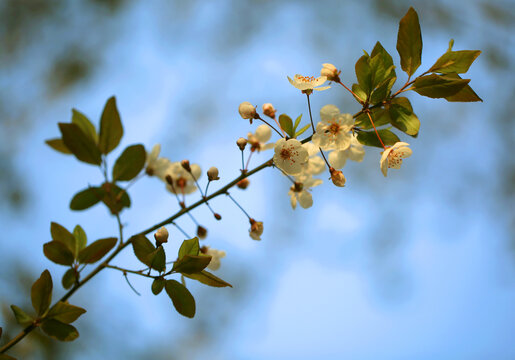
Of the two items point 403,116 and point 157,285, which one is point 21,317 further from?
point 403,116

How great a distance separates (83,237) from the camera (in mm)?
667

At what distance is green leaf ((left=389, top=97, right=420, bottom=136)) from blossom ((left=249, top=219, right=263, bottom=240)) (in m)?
0.36

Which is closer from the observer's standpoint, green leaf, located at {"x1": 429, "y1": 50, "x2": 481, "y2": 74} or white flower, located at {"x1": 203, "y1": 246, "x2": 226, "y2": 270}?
green leaf, located at {"x1": 429, "y1": 50, "x2": 481, "y2": 74}

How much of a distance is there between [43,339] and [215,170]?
2.08m

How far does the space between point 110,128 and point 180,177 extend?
38 centimetres

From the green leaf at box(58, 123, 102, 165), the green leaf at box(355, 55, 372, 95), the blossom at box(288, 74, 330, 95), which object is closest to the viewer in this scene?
the green leaf at box(58, 123, 102, 165)

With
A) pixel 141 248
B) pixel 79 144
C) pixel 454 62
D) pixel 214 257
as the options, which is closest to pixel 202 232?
pixel 214 257

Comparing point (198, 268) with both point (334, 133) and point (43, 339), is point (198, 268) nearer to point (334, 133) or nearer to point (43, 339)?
point (334, 133)

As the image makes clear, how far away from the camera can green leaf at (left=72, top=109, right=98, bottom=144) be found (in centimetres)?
57

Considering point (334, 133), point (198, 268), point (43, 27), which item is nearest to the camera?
point (198, 268)

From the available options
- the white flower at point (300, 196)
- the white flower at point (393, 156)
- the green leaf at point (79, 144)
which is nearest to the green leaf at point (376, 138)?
the white flower at point (393, 156)

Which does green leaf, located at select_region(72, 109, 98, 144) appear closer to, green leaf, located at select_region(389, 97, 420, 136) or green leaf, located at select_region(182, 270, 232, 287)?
green leaf, located at select_region(182, 270, 232, 287)

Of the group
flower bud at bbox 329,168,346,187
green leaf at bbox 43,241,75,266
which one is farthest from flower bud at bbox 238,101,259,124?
green leaf at bbox 43,241,75,266

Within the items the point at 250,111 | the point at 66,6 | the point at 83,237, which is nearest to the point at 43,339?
the point at 83,237
